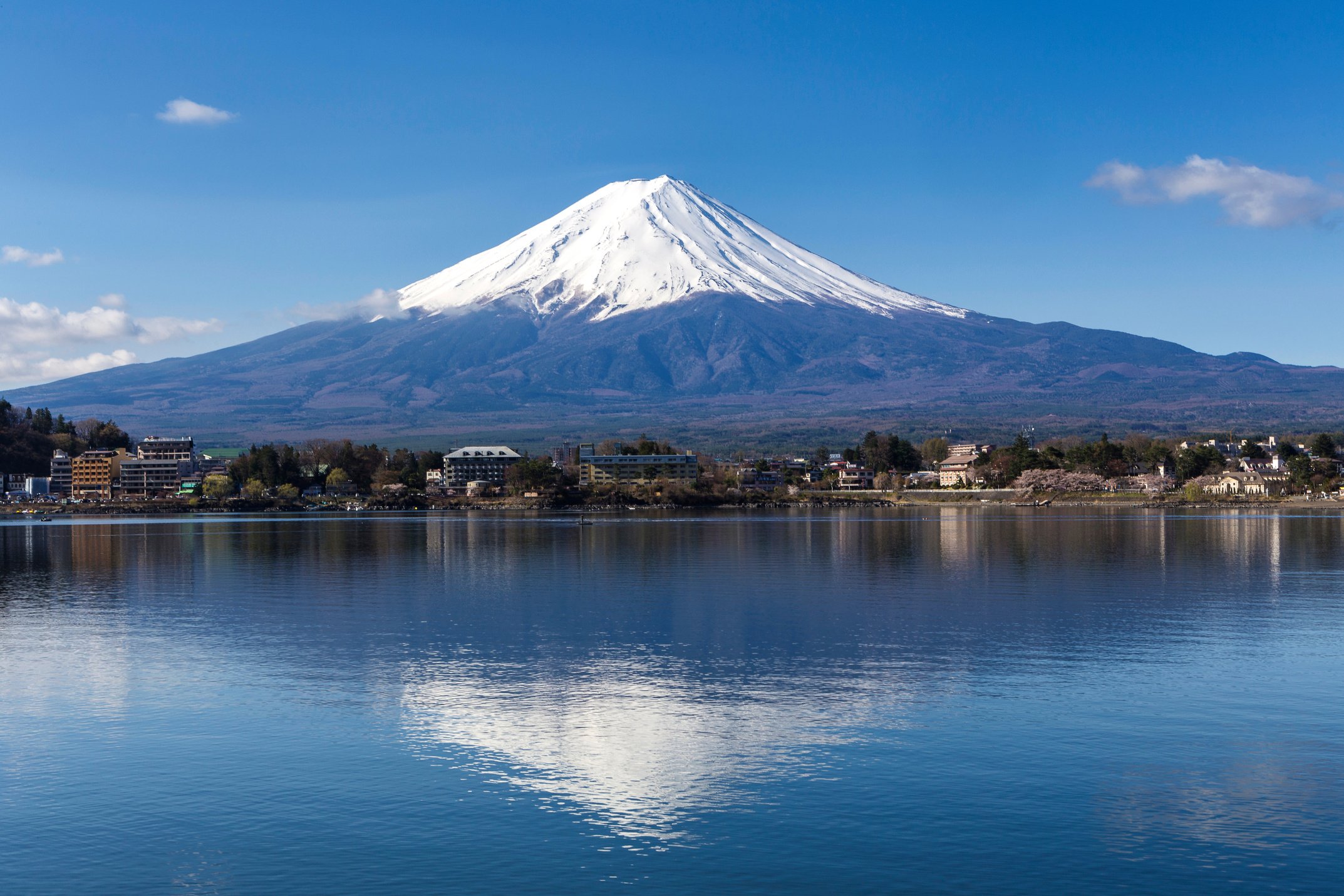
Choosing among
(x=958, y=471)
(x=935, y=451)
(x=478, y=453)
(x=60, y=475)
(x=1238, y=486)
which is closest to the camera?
(x=1238, y=486)

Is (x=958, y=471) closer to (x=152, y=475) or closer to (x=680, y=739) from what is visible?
(x=152, y=475)

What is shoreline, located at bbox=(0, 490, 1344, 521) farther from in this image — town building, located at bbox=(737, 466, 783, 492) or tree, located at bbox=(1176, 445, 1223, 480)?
town building, located at bbox=(737, 466, 783, 492)

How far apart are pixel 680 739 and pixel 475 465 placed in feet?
424

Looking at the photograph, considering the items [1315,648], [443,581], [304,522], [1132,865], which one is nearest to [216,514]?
[304,522]

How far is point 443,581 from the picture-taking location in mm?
36281

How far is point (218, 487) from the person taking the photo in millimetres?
129000

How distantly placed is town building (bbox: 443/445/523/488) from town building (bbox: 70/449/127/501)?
36839 millimetres

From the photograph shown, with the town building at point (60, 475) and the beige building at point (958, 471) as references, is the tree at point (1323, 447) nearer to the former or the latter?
the beige building at point (958, 471)

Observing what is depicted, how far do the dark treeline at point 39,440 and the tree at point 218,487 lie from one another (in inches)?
1208

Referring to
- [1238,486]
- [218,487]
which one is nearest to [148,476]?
[218,487]

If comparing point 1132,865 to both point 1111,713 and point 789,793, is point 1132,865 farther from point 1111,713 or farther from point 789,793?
point 1111,713

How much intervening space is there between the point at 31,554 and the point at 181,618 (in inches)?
1127

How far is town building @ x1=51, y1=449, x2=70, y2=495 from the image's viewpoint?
14238 centimetres

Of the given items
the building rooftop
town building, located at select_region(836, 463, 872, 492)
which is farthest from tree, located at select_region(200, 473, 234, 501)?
town building, located at select_region(836, 463, 872, 492)
